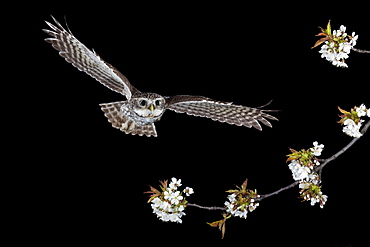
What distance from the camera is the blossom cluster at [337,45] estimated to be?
16.8 ft

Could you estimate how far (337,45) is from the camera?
5.18 metres

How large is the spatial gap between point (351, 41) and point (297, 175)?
1256 millimetres

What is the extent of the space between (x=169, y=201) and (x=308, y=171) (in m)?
1.23

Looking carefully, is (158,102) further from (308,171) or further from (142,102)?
(308,171)

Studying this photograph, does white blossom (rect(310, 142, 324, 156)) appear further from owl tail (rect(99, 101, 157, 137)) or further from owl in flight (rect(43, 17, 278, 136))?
owl tail (rect(99, 101, 157, 137))

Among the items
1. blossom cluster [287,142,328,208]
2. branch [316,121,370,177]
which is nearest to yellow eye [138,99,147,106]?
blossom cluster [287,142,328,208]

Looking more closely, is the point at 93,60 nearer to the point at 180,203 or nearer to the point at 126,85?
the point at 126,85

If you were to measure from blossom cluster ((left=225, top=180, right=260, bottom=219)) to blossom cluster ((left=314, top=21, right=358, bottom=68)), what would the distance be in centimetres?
133

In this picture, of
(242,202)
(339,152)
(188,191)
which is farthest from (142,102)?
(339,152)

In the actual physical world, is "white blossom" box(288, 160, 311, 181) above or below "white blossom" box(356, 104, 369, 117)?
below

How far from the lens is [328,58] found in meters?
5.23

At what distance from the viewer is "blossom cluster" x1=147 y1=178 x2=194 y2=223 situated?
525 centimetres

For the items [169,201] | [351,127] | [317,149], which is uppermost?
[351,127]

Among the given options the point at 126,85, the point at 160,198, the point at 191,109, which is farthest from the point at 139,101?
the point at 160,198
